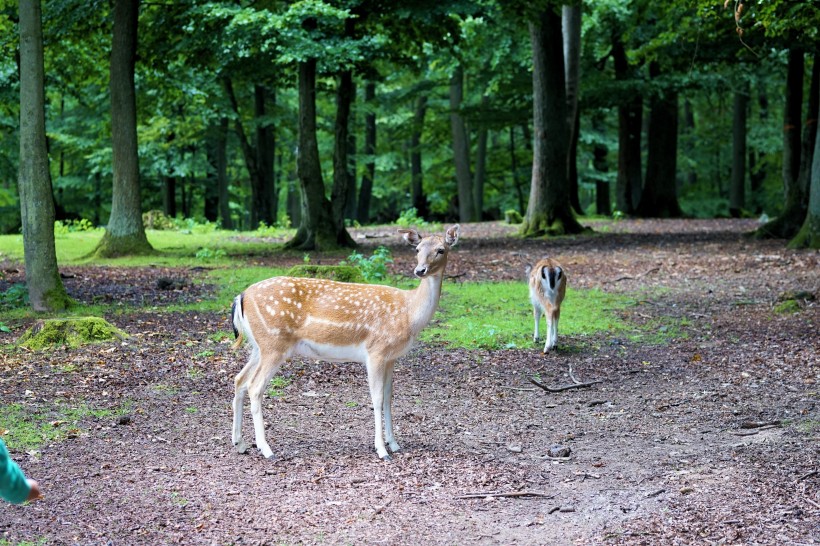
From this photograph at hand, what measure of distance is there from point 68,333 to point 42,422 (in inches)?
107

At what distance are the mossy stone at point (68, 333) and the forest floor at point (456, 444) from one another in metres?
0.22

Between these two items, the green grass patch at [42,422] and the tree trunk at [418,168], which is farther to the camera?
the tree trunk at [418,168]

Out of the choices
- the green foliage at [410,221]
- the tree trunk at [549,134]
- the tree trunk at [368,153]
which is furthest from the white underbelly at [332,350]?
the tree trunk at [368,153]

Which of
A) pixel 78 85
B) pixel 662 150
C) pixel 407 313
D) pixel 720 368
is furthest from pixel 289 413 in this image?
pixel 662 150

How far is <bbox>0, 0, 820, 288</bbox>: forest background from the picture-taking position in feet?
55.7

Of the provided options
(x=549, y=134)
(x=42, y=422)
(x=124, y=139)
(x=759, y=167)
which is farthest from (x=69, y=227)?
(x=759, y=167)

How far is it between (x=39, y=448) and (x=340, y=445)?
204cm

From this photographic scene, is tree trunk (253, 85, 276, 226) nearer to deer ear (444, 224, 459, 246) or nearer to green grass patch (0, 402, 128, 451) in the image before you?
green grass patch (0, 402, 128, 451)

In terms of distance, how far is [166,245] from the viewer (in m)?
20.8

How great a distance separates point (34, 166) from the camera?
34.6ft

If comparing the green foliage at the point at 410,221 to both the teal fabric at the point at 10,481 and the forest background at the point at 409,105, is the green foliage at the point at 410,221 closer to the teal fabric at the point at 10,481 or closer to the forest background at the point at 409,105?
the forest background at the point at 409,105

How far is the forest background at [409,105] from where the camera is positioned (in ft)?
55.7

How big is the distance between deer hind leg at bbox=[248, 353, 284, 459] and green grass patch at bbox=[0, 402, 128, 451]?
1374 millimetres

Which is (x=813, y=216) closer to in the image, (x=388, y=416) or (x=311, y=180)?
(x=311, y=180)
